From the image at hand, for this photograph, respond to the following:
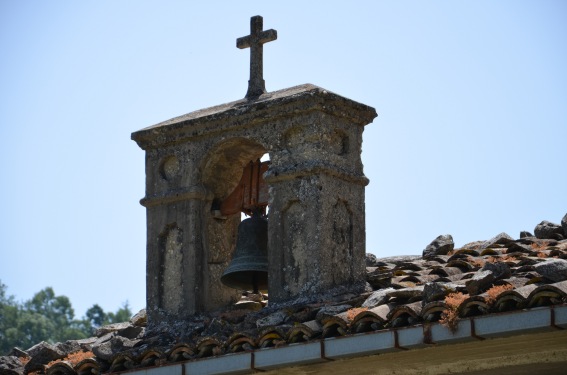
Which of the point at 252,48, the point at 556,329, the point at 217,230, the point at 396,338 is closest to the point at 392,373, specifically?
the point at 396,338

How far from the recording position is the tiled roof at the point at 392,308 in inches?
414

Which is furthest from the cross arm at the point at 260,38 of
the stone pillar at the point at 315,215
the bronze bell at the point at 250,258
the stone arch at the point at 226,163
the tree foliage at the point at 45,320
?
the tree foliage at the point at 45,320

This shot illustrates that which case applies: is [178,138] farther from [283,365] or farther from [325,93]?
[283,365]

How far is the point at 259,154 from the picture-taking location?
1346 cm

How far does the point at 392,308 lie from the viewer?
1124 centimetres

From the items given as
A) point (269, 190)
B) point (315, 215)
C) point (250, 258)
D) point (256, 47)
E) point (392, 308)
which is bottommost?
point (392, 308)

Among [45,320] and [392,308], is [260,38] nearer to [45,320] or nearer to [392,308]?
[392,308]

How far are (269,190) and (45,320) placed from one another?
4770cm

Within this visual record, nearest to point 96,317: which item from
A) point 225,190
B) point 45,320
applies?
point 45,320

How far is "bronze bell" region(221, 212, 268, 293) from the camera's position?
1302 cm

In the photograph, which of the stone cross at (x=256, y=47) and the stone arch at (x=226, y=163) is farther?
the stone cross at (x=256, y=47)

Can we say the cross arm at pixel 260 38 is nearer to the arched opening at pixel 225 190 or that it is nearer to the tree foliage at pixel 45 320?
the arched opening at pixel 225 190

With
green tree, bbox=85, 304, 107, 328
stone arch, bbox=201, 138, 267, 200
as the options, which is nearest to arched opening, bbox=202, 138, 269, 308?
stone arch, bbox=201, 138, 267, 200

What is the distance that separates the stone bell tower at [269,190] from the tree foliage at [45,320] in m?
34.6
